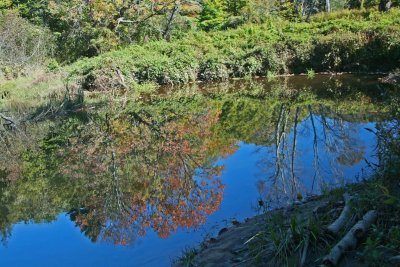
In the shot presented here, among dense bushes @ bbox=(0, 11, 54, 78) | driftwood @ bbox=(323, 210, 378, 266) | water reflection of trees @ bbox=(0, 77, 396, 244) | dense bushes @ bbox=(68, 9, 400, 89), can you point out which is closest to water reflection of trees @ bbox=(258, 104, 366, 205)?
water reflection of trees @ bbox=(0, 77, 396, 244)

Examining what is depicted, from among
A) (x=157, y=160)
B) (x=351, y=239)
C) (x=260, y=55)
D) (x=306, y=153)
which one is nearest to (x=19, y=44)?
(x=260, y=55)

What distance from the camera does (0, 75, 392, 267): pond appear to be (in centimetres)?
671

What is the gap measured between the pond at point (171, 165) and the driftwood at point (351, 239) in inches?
67.1

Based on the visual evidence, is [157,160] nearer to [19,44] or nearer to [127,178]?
[127,178]

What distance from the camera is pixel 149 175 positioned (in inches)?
355

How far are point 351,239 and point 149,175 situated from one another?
18.8ft

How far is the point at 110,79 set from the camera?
21281 millimetres

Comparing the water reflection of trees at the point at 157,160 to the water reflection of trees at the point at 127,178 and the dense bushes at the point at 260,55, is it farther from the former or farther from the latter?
the dense bushes at the point at 260,55

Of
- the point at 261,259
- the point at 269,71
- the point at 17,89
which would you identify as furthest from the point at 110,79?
the point at 261,259

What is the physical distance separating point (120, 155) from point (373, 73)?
504 inches

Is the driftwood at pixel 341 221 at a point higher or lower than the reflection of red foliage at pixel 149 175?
lower

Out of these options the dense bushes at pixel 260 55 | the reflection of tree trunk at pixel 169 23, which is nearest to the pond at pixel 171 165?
the dense bushes at pixel 260 55

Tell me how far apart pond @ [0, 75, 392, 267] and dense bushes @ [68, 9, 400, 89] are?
12.9 feet

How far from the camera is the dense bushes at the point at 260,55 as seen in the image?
19.5m
